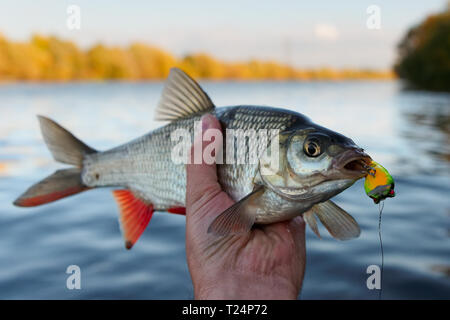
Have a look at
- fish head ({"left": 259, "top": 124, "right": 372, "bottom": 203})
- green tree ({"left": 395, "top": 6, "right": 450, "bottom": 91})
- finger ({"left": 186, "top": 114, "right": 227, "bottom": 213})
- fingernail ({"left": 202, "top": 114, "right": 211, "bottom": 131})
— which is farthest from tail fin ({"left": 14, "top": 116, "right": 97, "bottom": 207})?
green tree ({"left": 395, "top": 6, "right": 450, "bottom": 91})

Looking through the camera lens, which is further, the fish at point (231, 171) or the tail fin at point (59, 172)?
the tail fin at point (59, 172)

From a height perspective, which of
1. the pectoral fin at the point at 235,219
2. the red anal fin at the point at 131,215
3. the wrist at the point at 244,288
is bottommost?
the wrist at the point at 244,288

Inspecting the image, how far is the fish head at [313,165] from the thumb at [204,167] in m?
0.37

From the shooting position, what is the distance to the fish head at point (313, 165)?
2.45 m

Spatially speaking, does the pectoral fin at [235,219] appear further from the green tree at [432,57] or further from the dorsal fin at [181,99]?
the green tree at [432,57]

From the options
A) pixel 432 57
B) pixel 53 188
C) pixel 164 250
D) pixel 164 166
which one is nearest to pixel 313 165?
pixel 164 166

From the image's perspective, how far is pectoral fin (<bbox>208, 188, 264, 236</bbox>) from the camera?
100 inches

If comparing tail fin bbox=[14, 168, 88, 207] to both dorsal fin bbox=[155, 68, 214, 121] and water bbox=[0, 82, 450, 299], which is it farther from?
water bbox=[0, 82, 450, 299]

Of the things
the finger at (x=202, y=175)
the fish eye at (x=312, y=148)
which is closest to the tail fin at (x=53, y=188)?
the finger at (x=202, y=175)

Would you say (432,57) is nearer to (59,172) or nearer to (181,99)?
(181,99)

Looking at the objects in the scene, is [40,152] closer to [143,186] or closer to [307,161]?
[143,186]

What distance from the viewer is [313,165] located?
251 centimetres

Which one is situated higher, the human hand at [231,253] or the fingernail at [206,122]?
the fingernail at [206,122]

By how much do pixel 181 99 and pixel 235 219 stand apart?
115 cm
